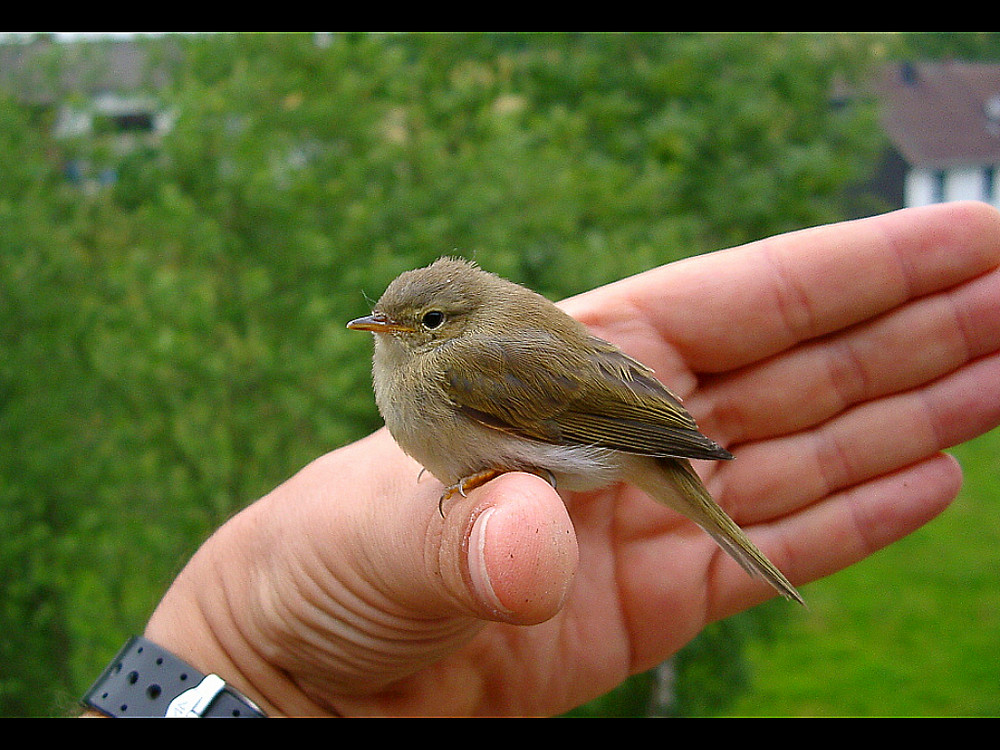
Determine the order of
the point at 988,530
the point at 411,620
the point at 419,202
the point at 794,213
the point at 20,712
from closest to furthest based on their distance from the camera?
1. the point at 411,620
2. the point at 20,712
3. the point at 419,202
4. the point at 794,213
5. the point at 988,530

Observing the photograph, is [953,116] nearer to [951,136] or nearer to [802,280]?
[951,136]

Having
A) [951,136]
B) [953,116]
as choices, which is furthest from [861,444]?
[953,116]

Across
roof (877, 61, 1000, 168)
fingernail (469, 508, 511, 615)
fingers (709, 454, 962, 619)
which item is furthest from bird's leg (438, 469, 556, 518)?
roof (877, 61, 1000, 168)

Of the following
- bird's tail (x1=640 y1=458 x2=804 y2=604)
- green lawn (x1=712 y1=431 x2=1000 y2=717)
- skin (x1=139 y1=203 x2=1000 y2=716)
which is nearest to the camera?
bird's tail (x1=640 y1=458 x2=804 y2=604)

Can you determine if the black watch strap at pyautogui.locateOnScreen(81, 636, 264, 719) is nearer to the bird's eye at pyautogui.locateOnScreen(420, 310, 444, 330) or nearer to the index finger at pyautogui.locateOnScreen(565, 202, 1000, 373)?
the bird's eye at pyautogui.locateOnScreen(420, 310, 444, 330)

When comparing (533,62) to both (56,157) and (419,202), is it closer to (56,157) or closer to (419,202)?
(419,202)

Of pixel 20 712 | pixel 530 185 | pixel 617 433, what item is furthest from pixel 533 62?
pixel 20 712

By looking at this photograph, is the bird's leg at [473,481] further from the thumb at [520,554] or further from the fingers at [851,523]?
the fingers at [851,523]

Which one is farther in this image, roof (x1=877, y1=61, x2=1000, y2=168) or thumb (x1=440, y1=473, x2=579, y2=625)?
roof (x1=877, y1=61, x2=1000, y2=168)
